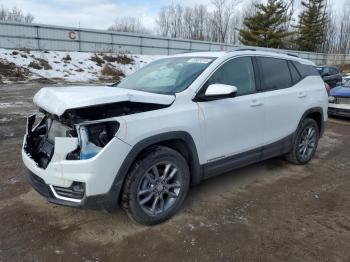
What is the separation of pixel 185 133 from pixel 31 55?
23.1 metres

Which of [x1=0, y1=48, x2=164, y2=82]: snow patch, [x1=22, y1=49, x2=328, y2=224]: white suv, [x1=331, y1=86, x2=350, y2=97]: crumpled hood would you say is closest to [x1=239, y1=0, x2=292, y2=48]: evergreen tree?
[x1=0, y1=48, x2=164, y2=82]: snow patch

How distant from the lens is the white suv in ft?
9.66

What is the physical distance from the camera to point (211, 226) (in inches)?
136

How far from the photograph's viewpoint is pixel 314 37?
5184 cm

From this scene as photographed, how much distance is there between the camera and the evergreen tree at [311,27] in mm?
51844

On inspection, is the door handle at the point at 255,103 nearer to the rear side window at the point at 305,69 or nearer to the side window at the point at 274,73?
the side window at the point at 274,73

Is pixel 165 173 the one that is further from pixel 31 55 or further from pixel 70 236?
pixel 31 55

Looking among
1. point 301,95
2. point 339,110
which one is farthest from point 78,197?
point 339,110

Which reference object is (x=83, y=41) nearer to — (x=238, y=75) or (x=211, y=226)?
(x=238, y=75)

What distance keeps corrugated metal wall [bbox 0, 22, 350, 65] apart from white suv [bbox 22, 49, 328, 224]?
55.7ft

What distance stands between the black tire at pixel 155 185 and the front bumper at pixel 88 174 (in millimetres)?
172

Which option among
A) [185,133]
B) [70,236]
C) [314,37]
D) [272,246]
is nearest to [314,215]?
[272,246]

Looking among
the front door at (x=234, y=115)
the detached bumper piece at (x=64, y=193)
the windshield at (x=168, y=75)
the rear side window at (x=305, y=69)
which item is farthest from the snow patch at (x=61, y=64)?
the detached bumper piece at (x=64, y=193)

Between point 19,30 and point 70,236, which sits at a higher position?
point 19,30
